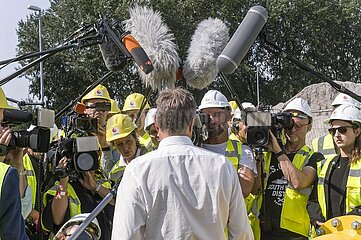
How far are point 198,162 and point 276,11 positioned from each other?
31.4 m

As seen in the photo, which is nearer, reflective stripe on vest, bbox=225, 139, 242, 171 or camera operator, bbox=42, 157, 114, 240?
camera operator, bbox=42, 157, 114, 240

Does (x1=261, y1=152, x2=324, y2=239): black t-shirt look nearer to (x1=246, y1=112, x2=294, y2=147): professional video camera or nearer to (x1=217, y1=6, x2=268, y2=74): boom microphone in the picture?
(x1=246, y1=112, x2=294, y2=147): professional video camera

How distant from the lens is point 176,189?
10.00 ft

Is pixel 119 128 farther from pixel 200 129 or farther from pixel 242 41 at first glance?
pixel 242 41

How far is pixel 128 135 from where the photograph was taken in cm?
520

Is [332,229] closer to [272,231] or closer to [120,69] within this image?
[272,231]

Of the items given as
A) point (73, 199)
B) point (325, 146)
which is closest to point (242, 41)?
point (73, 199)

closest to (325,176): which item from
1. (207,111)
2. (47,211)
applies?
(207,111)

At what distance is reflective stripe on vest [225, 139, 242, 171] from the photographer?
15.8 ft

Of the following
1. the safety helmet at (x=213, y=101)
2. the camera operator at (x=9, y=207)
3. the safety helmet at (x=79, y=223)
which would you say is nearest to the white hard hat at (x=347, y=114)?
the safety helmet at (x=213, y=101)

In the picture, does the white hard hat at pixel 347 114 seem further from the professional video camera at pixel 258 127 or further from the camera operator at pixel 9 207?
the camera operator at pixel 9 207

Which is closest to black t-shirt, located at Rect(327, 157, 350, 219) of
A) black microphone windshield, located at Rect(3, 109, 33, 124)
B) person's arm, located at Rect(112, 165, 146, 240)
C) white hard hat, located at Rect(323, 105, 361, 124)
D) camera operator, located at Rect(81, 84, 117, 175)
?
white hard hat, located at Rect(323, 105, 361, 124)

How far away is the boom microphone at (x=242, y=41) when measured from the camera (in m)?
3.52

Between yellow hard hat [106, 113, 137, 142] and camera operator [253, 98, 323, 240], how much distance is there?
48.9 inches
